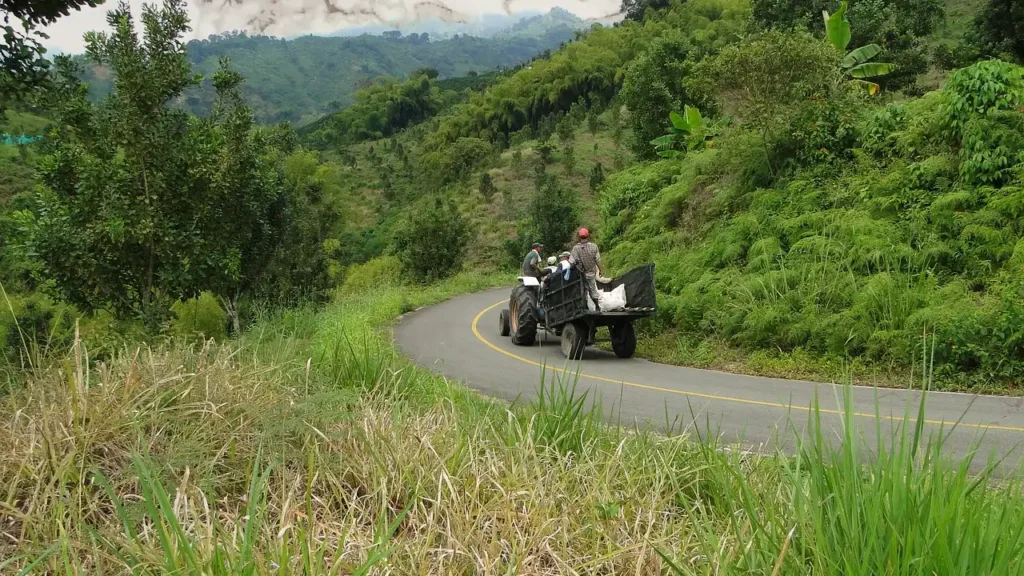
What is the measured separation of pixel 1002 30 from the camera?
22.3 meters

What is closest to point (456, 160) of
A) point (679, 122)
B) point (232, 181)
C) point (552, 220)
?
point (552, 220)

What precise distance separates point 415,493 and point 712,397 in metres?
5.41

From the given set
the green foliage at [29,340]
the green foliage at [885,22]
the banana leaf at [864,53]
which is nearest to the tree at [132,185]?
the green foliage at [29,340]

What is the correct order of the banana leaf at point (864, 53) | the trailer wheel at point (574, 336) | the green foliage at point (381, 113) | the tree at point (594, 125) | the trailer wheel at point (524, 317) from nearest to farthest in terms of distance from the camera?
1. the trailer wheel at point (574, 336)
2. the trailer wheel at point (524, 317)
3. the banana leaf at point (864, 53)
4. the tree at point (594, 125)
5. the green foliage at point (381, 113)

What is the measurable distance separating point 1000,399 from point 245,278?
16804 mm

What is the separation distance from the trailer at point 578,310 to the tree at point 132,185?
6.34 m

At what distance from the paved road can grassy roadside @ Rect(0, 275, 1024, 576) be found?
1.57 feet

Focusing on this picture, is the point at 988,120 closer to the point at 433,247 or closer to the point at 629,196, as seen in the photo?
the point at 629,196

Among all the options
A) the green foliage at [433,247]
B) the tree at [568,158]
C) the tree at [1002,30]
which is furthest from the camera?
the tree at [568,158]

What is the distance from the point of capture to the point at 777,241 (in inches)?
→ 561

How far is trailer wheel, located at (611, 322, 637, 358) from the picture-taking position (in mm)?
13430

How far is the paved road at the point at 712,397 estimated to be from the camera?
6.33m

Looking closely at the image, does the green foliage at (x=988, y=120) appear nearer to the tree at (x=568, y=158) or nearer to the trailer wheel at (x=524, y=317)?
the trailer wheel at (x=524, y=317)

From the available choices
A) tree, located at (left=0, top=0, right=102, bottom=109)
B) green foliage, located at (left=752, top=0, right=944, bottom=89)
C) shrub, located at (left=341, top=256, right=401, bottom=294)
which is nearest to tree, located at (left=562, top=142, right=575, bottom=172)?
shrub, located at (left=341, top=256, right=401, bottom=294)
